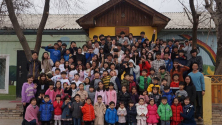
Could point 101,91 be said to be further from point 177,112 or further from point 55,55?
point 55,55

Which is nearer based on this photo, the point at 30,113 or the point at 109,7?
the point at 30,113

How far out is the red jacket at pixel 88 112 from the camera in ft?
23.8

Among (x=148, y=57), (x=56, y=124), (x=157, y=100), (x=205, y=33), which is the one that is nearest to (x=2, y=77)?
(x=56, y=124)

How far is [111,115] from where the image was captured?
24.0ft

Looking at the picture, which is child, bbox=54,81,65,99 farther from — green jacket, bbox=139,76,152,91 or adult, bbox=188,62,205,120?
adult, bbox=188,62,205,120

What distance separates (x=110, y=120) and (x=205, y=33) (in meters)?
10.3

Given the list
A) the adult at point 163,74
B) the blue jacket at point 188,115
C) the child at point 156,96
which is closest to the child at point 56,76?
the child at point 156,96

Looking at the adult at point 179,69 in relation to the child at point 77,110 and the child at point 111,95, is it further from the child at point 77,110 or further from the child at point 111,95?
the child at point 77,110

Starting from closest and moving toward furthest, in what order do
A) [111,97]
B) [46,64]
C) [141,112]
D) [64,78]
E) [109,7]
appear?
[141,112] < [111,97] < [64,78] < [46,64] < [109,7]

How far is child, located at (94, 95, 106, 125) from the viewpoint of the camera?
7383 mm

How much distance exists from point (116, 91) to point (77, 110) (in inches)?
57.0

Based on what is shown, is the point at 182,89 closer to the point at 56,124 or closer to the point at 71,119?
the point at 71,119

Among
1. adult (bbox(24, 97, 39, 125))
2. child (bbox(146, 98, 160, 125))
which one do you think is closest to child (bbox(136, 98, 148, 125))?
child (bbox(146, 98, 160, 125))

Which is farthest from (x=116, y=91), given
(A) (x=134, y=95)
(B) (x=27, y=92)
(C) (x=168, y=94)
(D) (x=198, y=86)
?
(B) (x=27, y=92)
